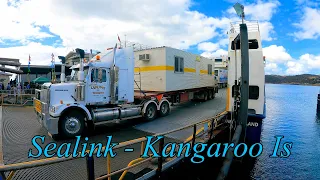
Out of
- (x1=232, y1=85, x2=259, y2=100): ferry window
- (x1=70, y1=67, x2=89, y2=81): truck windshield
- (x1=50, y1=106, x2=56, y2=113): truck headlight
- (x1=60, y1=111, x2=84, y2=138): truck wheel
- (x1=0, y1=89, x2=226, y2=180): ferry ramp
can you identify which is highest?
(x1=70, y1=67, x2=89, y2=81): truck windshield

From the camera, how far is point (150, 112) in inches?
426

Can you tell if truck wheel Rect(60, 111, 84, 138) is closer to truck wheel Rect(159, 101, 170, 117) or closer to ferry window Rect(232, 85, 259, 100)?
truck wheel Rect(159, 101, 170, 117)

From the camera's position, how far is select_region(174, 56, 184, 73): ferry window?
41.0 feet

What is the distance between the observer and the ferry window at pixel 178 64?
12.5m

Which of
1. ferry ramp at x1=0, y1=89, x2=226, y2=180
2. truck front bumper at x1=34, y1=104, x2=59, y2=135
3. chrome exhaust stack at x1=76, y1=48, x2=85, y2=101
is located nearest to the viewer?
ferry ramp at x1=0, y1=89, x2=226, y2=180

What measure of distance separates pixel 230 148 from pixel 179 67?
25.3 ft

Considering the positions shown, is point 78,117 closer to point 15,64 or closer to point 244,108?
point 244,108

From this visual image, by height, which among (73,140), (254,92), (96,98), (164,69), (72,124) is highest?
(164,69)

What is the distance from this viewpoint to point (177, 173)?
5.37m

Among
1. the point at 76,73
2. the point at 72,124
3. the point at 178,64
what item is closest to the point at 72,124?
the point at 72,124

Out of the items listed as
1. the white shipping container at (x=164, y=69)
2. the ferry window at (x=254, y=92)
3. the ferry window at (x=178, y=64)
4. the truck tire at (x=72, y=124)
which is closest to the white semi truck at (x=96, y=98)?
the truck tire at (x=72, y=124)

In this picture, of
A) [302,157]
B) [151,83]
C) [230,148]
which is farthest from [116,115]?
[302,157]

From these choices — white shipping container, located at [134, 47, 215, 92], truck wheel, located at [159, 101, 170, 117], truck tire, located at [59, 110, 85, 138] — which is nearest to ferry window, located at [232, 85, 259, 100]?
white shipping container, located at [134, 47, 215, 92]

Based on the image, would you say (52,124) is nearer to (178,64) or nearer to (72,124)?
(72,124)
